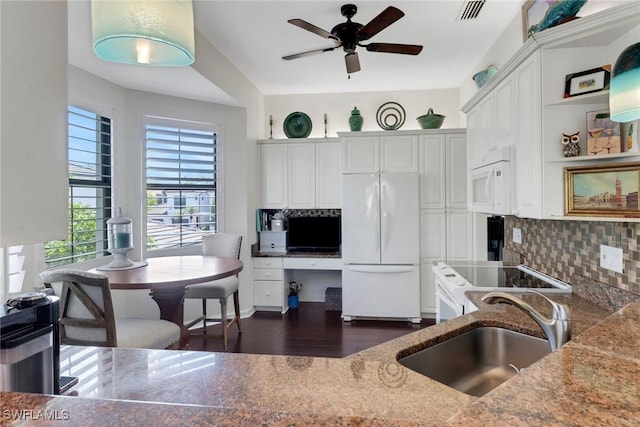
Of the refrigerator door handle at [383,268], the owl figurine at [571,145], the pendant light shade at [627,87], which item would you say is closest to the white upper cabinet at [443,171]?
the refrigerator door handle at [383,268]

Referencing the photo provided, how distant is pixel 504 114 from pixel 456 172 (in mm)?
1856

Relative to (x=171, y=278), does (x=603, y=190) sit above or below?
above

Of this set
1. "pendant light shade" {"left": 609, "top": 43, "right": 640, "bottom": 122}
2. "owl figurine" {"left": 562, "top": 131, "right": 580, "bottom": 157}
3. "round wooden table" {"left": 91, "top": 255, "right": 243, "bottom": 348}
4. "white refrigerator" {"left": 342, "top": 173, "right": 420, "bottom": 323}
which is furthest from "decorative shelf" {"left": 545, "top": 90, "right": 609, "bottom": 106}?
"round wooden table" {"left": 91, "top": 255, "right": 243, "bottom": 348}

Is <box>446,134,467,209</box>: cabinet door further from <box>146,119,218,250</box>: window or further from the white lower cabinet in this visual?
<box>146,119,218,250</box>: window

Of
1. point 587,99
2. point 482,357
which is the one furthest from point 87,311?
point 587,99

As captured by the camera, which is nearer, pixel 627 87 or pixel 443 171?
pixel 627 87

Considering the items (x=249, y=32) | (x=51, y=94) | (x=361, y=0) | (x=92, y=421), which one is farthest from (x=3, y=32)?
(x=249, y=32)

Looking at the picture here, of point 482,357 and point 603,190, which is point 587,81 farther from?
point 482,357

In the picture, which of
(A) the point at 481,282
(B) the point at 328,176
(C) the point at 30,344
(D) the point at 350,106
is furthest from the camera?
(D) the point at 350,106

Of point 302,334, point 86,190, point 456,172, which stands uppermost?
point 456,172

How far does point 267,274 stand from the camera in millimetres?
4250

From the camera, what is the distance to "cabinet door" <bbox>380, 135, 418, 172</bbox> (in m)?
3.99

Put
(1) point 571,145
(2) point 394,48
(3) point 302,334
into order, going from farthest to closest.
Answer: (3) point 302,334 < (2) point 394,48 < (1) point 571,145

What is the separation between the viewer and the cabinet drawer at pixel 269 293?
4.24 meters
